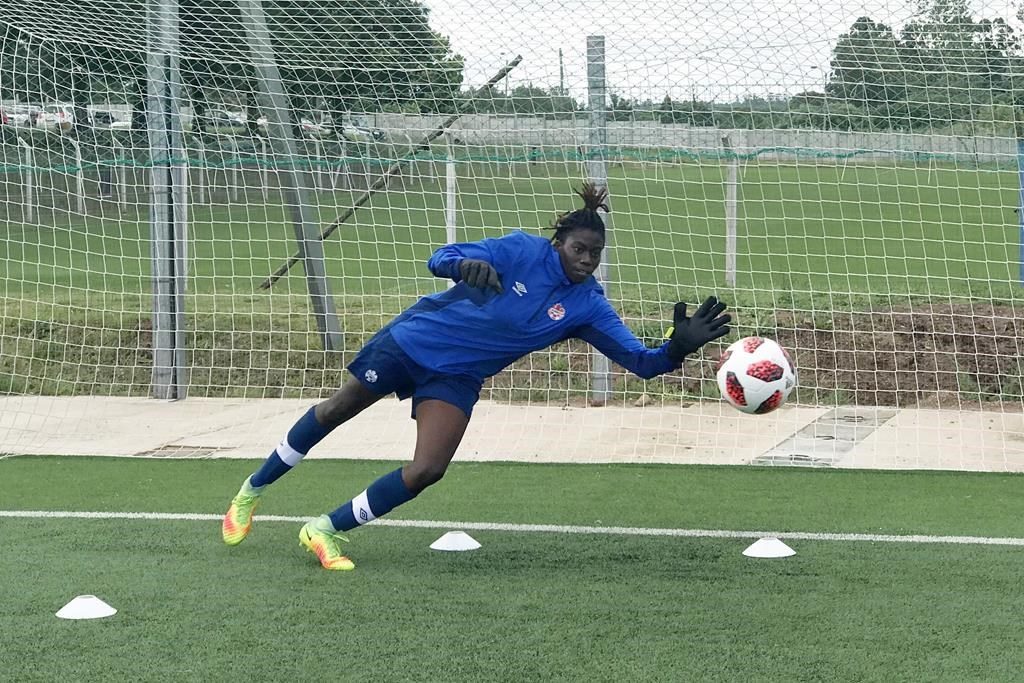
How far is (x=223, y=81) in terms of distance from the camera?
11.4 meters

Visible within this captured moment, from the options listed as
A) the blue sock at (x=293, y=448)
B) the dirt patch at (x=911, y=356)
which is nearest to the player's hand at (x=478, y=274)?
the blue sock at (x=293, y=448)

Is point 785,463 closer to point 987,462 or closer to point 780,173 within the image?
point 987,462

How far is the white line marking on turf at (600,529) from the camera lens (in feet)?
20.8

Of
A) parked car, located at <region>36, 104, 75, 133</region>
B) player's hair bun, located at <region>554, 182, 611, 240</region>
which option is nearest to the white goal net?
parked car, located at <region>36, 104, 75, 133</region>

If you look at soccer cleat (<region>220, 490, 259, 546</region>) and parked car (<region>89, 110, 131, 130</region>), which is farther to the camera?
parked car (<region>89, 110, 131, 130</region>)

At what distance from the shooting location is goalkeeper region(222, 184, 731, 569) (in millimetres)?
5676

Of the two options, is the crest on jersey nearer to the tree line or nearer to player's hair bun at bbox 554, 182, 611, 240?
player's hair bun at bbox 554, 182, 611, 240

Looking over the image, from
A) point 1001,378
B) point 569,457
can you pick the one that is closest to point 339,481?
point 569,457

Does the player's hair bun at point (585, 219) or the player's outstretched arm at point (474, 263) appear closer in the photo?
the player's outstretched arm at point (474, 263)

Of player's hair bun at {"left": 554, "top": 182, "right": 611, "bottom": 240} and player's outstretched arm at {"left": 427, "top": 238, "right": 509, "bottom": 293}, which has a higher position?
player's hair bun at {"left": 554, "top": 182, "right": 611, "bottom": 240}

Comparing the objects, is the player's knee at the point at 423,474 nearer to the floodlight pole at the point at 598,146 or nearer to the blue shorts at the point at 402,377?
the blue shorts at the point at 402,377

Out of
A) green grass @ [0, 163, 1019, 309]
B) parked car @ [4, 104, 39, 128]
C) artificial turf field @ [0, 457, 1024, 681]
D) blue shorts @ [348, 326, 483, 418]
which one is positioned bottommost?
artificial turf field @ [0, 457, 1024, 681]

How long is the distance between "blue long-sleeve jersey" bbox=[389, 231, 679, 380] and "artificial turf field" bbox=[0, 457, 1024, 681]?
903 millimetres

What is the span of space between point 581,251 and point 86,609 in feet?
7.77
